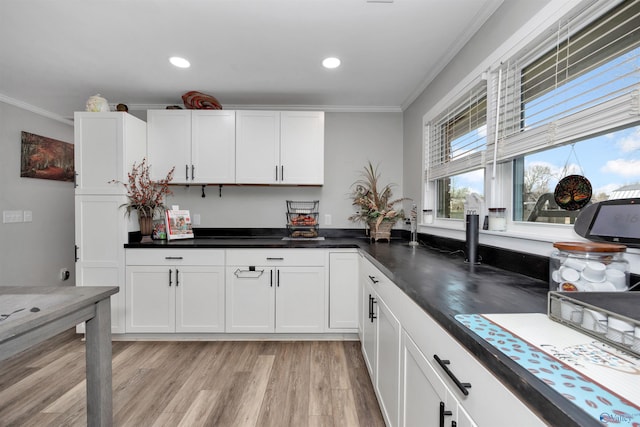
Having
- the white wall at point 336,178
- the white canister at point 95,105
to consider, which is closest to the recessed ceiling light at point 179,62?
the white canister at point 95,105

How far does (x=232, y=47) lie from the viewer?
6.82ft

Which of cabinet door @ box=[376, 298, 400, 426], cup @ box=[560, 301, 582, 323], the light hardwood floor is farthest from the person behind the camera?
the light hardwood floor

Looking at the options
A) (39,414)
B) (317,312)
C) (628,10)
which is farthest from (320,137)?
(39,414)

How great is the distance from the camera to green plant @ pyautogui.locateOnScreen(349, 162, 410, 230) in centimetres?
292

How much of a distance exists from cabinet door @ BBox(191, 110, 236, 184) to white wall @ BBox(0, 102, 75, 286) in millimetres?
2111

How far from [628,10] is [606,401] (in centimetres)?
134

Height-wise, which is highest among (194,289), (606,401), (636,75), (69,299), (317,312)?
(636,75)

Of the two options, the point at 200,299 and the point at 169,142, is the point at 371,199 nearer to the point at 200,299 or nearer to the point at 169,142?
the point at 200,299

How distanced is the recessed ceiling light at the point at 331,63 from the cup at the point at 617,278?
2.12 m

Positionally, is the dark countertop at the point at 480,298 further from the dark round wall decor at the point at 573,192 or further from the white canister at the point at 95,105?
the white canister at the point at 95,105

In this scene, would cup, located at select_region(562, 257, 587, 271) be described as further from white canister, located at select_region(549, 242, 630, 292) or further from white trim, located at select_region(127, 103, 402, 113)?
white trim, located at select_region(127, 103, 402, 113)

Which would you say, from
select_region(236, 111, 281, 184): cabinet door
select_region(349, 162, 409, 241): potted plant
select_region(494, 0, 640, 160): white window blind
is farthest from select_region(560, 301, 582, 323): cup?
select_region(236, 111, 281, 184): cabinet door

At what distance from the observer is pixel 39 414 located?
5.48 ft

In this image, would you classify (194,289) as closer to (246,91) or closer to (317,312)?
(317,312)
